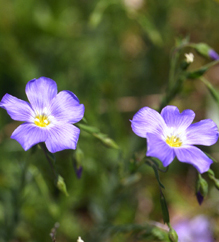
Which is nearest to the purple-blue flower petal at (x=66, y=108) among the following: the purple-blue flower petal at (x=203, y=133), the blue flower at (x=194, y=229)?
the purple-blue flower petal at (x=203, y=133)

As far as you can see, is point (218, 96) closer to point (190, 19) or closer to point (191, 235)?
point (191, 235)

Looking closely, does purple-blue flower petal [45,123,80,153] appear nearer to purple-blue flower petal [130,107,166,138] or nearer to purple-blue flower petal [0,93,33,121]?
purple-blue flower petal [0,93,33,121]

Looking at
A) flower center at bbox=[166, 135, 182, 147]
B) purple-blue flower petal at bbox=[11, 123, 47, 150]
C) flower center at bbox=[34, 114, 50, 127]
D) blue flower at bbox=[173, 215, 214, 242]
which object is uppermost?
blue flower at bbox=[173, 215, 214, 242]

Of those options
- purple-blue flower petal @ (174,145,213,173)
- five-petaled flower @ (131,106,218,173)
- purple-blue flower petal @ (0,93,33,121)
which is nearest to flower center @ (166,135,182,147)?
five-petaled flower @ (131,106,218,173)

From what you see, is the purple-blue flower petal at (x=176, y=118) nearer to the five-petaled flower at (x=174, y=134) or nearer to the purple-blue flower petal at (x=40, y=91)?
the five-petaled flower at (x=174, y=134)

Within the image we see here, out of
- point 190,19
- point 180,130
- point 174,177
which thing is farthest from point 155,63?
point 180,130

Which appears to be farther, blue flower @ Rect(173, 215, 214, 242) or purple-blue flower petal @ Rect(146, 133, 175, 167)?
blue flower @ Rect(173, 215, 214, 242)

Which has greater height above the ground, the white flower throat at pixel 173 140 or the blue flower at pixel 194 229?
the blue flower at pixel 194 229
